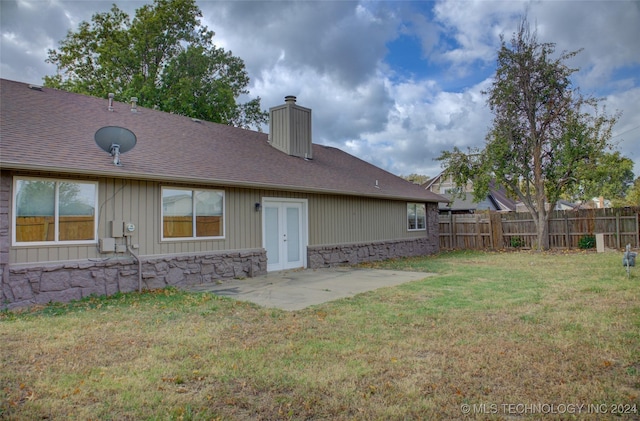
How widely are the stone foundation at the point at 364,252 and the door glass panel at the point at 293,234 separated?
43cm

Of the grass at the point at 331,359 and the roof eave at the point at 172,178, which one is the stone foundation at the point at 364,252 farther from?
the grass at the point at 331,359

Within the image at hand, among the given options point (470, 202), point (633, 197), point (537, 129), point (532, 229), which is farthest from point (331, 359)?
point (633, 197)

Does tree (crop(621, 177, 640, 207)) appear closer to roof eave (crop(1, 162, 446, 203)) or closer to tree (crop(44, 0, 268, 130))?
roof eave (crop(1, 162, 446, 203))

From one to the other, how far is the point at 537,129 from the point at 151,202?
15016mm

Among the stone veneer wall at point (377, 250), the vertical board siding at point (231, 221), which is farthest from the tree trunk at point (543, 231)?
the vertical board siding at point (231, 221)

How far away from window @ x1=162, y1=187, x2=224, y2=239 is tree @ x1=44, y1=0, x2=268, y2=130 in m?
12.4

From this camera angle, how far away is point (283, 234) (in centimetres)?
1136

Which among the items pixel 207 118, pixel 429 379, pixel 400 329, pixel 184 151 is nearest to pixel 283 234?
pixel 184 151

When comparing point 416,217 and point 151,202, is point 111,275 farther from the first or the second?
point 416,217

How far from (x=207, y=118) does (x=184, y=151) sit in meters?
12.4

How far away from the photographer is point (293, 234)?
11672 mm

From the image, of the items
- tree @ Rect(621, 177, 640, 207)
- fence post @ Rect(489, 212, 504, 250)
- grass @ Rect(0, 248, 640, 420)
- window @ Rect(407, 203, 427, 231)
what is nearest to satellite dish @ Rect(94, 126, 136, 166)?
grass @ Rect(0, 248, 640, 420)

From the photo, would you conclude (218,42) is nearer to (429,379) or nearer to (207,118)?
(207,118)

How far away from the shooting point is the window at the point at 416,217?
16734mm
